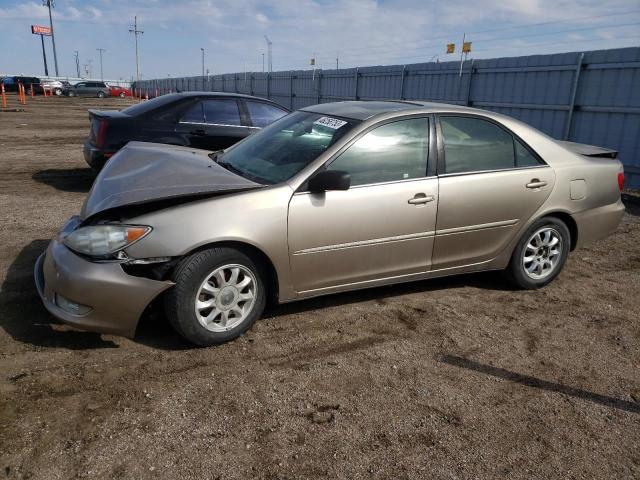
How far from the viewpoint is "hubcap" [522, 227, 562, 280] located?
464 cm

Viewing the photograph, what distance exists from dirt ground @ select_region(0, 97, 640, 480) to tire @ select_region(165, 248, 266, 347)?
0.14 m

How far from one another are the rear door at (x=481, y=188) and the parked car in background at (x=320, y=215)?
1 cm

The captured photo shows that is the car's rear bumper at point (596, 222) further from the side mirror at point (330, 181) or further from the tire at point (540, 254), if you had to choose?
the side mirror at point (330, 181)

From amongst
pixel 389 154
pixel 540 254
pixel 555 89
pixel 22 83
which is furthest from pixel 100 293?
pixel 22 83

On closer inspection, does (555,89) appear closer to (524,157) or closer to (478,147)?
(524,157)

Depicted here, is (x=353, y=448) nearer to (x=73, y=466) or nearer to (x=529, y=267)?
(x=73, y=466)

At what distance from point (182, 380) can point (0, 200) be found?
225 inches

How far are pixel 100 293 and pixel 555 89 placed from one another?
405 inches

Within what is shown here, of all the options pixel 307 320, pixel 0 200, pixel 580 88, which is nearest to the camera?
pixel 307 320

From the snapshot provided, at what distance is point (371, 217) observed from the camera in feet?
12.4

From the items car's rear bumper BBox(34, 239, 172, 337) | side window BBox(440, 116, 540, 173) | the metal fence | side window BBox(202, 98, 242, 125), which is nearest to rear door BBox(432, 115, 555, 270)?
side window BBox(440, 116, 540, 173)

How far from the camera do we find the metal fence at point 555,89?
936 cm

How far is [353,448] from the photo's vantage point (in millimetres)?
2559

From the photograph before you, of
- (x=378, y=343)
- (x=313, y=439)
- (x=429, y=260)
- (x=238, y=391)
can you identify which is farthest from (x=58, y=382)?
(x=429, y=260)
